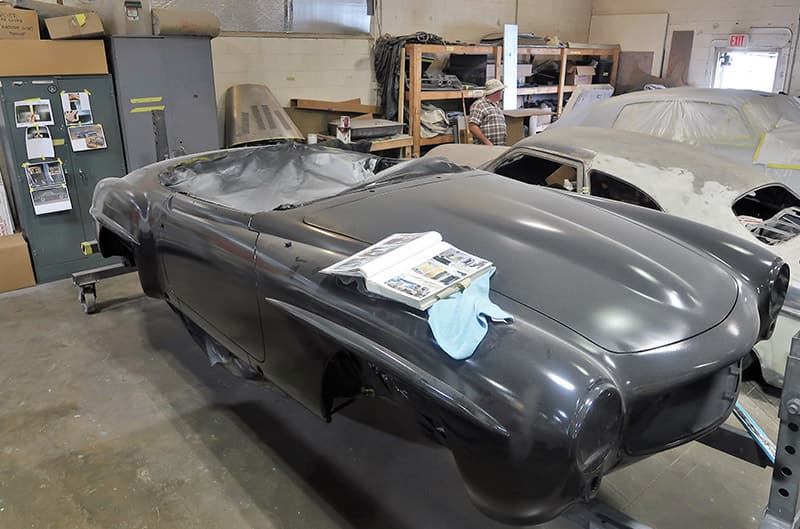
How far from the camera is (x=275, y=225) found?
7.28 feet

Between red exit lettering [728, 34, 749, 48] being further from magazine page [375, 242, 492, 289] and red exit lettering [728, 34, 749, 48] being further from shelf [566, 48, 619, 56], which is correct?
magazine page [375, 242, 492, 289]

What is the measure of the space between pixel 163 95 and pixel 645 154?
3696 millimetres

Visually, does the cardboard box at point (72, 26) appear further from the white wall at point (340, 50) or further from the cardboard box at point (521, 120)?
the cardboard box at point (521, 120)

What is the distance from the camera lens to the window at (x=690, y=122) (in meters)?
4.52

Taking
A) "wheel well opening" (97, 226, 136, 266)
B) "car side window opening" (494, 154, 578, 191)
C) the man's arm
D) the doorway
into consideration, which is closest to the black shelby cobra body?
"wheel well opening" (97, 226, 136, 266)

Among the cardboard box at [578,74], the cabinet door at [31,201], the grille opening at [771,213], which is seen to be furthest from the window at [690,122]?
the cardboard box at [578,74]

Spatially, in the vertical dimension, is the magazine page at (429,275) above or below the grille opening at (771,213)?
above

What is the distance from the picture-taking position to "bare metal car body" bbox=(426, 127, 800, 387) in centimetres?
283

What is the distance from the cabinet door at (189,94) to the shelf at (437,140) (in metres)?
2.87

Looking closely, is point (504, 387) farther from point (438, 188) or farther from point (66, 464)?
point (66, 464)

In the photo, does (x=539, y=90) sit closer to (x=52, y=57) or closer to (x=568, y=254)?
(x=52, y=57)

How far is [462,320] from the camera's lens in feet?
5.08

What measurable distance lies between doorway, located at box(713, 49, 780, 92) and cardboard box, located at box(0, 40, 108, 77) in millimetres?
8598

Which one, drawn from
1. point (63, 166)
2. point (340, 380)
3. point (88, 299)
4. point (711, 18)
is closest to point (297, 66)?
point (63, 166)
